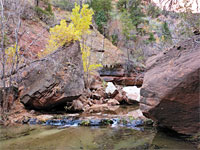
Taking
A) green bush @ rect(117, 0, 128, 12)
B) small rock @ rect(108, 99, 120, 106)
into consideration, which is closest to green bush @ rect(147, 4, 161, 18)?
small rock @ rect(108, 99, 120, 106)

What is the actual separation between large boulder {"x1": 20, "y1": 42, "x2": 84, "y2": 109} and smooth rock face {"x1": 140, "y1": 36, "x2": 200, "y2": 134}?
4300mm

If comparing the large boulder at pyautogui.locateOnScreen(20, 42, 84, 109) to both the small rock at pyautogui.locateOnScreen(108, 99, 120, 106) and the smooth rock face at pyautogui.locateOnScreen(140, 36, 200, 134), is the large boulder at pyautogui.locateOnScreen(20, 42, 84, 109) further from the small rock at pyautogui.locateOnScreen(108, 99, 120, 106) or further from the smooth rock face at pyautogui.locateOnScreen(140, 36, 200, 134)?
the smooth rock face at pyautogui.locateOnScreen(140, 36, 200, 134)

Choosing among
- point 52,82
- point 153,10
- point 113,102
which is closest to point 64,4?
point 153,10

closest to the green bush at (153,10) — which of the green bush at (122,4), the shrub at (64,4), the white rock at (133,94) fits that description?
the white rock at (133,94)

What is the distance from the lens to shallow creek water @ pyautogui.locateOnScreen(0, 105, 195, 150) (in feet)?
12.6

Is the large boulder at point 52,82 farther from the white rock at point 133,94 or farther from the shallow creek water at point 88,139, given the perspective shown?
the white rock at point 133,94

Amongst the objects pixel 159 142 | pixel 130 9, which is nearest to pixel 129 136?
pixel 159 142

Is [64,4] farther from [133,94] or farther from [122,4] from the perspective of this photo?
[133,94]

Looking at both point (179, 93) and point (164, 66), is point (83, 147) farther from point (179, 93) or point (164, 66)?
point (164, 66)

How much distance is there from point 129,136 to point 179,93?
6.03 feet

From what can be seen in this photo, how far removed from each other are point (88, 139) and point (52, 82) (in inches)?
154

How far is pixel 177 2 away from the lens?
4.10 metres

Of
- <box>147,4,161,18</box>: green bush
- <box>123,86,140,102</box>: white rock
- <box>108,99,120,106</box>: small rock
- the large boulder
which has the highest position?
<box>147,4,161,18</box>: green bush

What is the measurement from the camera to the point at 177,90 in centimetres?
356
